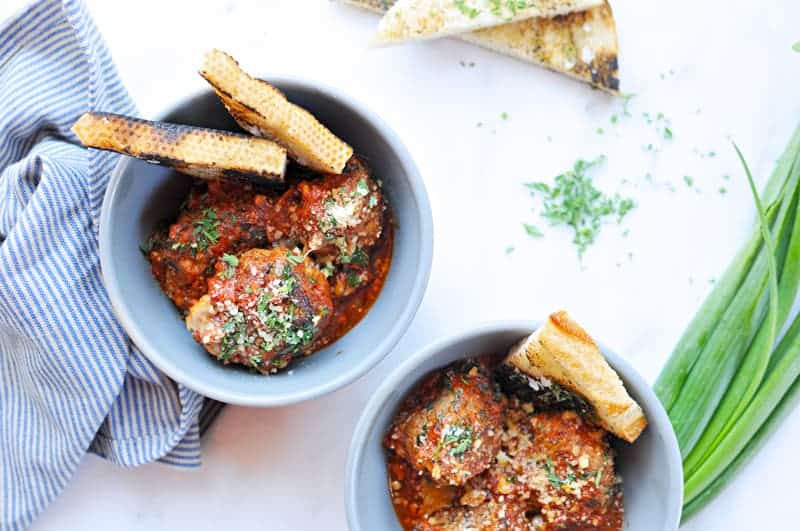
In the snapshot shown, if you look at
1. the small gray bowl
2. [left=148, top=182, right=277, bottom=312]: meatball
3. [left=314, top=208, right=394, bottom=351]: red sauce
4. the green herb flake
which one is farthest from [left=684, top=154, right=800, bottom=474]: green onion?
[left=148, top=182, right=277, bottom=312]: meatball

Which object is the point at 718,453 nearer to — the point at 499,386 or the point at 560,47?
the point at 499,386

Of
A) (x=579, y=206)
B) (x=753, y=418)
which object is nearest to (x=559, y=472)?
(x=753, y=418)

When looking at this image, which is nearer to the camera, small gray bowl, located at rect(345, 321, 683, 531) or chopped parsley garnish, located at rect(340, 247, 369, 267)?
small gray bowl, located at rect(345, 321, 683, 531)

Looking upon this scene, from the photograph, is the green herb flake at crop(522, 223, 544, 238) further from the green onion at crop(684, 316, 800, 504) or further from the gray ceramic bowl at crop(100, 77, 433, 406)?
the green onion at crop(684, 316, 800, 504)

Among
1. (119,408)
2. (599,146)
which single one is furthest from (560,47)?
(119,408)

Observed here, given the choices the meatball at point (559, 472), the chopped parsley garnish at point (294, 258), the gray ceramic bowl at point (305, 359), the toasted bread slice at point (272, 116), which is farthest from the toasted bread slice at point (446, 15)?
the meatball at point (559, 472)

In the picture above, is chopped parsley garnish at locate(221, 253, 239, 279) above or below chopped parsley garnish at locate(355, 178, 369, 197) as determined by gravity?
below
